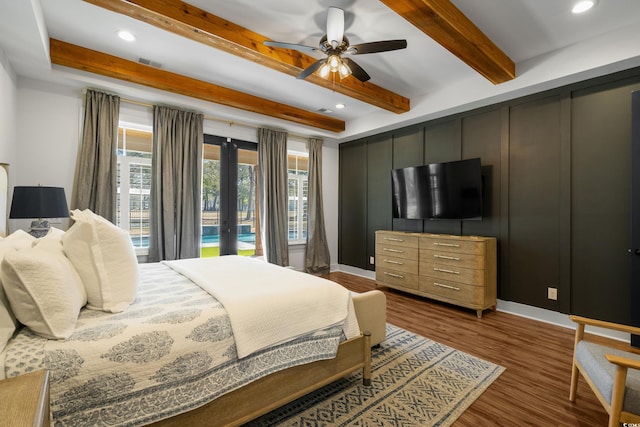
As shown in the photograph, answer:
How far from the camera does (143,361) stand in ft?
4.17

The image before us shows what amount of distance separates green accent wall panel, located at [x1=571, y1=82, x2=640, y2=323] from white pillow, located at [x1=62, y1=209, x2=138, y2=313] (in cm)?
405

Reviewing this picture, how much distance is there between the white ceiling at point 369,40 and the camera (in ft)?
7.67

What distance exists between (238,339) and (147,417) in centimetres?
46

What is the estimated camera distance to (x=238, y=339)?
4.92 ft

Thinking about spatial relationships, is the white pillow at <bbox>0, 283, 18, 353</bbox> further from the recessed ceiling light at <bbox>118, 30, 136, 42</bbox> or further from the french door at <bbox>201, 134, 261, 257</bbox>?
the french door at <bbox>201, 134, 261, 257</bbox>

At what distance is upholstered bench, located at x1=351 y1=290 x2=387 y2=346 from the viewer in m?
2.23

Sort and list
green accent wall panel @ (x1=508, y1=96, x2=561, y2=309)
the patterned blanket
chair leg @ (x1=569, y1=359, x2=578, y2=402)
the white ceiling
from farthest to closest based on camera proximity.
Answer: green accent wall panel @ (x1=508, y1=96, x2=561, y2=309) < the white ceiling < chair leg @ (x1=569, y1=359, x2=578, y2=402) < the patterned blanket

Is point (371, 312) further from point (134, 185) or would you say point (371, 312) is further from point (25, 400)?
point (134, 185)

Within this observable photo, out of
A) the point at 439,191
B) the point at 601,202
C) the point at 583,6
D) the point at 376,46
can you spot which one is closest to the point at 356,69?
the point at 376,46

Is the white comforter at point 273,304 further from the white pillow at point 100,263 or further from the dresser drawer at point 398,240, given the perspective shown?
the dresser drawer at point 398,240

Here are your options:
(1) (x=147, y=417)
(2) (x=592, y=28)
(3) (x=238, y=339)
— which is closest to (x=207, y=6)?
(3) (x=238, y=339)

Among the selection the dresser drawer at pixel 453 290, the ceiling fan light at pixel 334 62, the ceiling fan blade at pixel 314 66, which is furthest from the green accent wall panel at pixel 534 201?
the ceiling fan blade at pixel 314 66

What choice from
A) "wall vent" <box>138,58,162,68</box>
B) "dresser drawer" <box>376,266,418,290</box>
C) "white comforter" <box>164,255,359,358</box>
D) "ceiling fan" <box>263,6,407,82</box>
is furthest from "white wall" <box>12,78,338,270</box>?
"dresser drawer" <box>376,266,418,290</box>

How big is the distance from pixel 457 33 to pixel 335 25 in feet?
3.27
